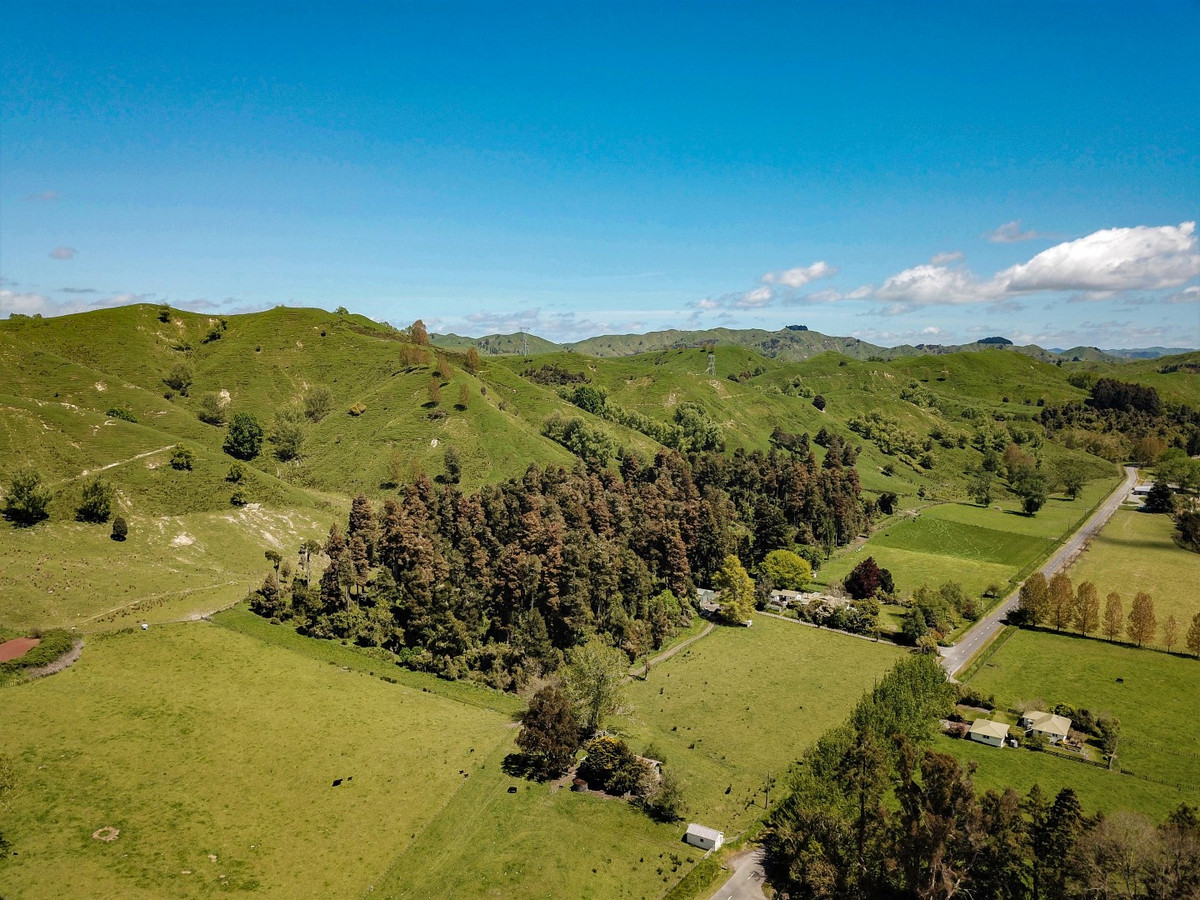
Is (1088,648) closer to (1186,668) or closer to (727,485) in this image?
(1186,668)

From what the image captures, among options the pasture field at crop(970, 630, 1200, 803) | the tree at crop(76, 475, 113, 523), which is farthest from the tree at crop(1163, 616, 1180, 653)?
the tree at crop(76, 475, 113, 523)

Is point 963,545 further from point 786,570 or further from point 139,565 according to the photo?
point 139,565

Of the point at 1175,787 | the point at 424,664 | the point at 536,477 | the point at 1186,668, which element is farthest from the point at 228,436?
the point at 1186,668

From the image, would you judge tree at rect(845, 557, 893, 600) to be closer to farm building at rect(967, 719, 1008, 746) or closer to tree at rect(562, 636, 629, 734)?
farm building at rect(967, 719, 1008, 746)

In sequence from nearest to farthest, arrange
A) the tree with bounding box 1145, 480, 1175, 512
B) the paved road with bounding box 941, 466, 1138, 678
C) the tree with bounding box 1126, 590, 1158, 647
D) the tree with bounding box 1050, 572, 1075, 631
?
the tree with bounding box 1126, 590, 1158, 647 < the paved road with bounding box 941, 466, 1138, 678 < the tree with bounding box 1050, 572, 1075, 631 < the tree with bounding box 1145, 480, 1175, 512

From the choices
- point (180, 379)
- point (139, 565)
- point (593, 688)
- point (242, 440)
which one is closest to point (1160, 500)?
point (593, 688)

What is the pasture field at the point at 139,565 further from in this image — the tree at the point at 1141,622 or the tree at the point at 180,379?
the tree at the point at 1141,622

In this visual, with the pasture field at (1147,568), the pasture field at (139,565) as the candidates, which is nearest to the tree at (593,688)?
the pasture field at (139,565)
